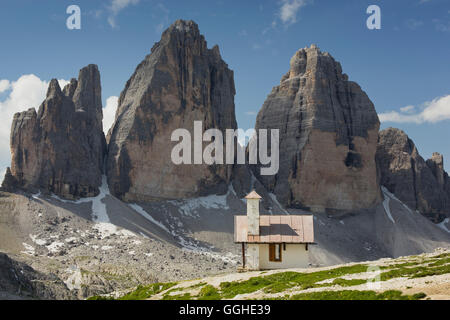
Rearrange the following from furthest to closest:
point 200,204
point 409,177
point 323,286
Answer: point 409,177 → point 200,204 → point 323,286

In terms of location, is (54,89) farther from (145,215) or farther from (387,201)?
(387,201)

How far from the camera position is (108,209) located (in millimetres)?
95875

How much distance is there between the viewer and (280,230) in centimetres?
4525

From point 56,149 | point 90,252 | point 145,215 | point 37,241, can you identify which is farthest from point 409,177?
point 37,241

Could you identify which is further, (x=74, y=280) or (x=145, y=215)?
(x=145, y=215)

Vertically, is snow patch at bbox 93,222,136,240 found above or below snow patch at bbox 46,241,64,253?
above

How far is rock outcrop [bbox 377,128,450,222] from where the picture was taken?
14425cm

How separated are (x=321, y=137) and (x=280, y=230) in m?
84.3

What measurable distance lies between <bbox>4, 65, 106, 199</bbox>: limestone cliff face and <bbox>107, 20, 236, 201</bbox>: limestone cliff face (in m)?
5.63

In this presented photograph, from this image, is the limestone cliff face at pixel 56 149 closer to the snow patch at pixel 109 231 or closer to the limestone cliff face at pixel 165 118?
the limestone cliff face at pixel 165 118

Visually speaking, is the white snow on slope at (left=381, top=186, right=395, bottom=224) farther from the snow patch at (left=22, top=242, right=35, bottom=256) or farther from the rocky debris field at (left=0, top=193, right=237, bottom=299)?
the snow patch at (left=22, top=242, right=35, bottom=256)

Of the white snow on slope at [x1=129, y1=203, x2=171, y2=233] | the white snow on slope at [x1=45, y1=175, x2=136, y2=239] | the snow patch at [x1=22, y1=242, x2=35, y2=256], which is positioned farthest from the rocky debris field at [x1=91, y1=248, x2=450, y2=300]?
the white snow on slope at [x1=129, y1=203, x2=171, y2=233]

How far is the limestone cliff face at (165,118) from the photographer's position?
108 metres

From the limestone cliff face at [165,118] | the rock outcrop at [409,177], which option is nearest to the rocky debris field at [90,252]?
the limestone cliff face at [165,118]
